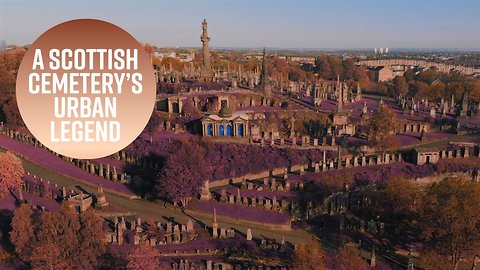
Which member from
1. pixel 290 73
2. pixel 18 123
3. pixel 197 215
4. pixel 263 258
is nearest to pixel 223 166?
pixel 197 215

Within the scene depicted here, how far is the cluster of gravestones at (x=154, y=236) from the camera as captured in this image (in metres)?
26.3

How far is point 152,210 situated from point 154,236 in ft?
18.6

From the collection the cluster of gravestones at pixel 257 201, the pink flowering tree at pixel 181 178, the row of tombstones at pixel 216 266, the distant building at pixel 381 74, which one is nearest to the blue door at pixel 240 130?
the pink flowering tree at pixel 181 178

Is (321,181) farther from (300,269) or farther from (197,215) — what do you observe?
(300,269)

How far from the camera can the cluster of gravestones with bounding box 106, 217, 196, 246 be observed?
1035 inches

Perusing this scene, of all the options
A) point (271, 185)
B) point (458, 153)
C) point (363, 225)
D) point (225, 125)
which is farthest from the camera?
point (225, 125)

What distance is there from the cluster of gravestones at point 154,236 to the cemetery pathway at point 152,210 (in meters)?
2.31

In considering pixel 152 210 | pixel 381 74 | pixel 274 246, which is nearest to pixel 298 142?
pixel 152 210

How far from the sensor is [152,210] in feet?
106

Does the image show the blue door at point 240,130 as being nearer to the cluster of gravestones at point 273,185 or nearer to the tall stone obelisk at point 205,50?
the cluster of gravestones at point 273,185

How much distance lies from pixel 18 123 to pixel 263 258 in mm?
36788

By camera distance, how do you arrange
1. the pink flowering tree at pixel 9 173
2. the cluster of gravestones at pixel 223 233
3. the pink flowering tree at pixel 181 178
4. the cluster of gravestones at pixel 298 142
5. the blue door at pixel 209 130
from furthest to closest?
the blue door at pixel 209 130, the cluster of gravestones at pixel 298 142, the pink flowering tree at pixel 181 178, the pink flowering tree at pixel 9 173, the cluster of gravestones at pixel 223 233

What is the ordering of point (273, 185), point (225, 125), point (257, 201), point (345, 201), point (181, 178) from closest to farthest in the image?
point (181, 178) < point (257, 201) < point (345, 201) < point (273, 185) < point (225, 125)

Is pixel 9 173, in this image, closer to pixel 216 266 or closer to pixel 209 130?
pixel 216 266
